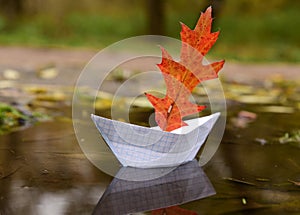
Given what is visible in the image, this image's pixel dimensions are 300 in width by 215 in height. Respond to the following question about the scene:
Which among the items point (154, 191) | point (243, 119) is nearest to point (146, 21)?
point (243, 119)

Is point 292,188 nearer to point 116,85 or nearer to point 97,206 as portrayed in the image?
point 97,206

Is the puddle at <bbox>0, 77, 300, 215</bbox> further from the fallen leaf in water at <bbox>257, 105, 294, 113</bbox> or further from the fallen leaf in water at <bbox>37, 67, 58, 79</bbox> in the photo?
the fallen leaf in water at <bbox>37, 67, 58, 79</bbox>

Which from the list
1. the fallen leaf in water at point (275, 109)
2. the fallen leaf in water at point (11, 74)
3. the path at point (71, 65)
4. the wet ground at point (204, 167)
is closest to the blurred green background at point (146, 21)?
the path at point (71, 65)

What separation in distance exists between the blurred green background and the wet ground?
327 centimetres

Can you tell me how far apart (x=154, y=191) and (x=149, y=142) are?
147 mm

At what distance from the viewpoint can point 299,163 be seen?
82.0 inches

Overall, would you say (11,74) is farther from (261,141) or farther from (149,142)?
(149,142)

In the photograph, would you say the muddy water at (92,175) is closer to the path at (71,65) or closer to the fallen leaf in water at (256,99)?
the fallen leaf in water at (256,99)

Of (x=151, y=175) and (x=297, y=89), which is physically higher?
(x=151, y=175)

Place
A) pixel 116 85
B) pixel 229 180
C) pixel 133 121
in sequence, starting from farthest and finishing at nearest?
pixel 116 85
pixel 133 121
pixel 229 180

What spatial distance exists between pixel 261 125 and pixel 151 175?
3.38 feet

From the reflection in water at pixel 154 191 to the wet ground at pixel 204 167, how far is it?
0.03 m

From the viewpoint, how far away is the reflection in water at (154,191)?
161 cm

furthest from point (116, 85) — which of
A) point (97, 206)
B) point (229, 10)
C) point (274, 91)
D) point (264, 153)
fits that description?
point (229, 10)
